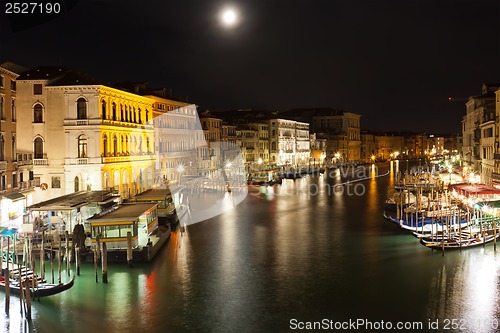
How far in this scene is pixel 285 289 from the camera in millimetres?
11039

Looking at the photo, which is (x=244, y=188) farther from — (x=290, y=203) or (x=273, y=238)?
(x=273, y=238)

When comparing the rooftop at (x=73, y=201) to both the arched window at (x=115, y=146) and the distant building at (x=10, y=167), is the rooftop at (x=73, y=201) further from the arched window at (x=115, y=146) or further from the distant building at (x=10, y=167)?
the arched window at (x=115, y=146)

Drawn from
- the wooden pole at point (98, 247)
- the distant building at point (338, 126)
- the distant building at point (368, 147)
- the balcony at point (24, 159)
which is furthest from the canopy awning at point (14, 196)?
the distant building at point (368, 147)

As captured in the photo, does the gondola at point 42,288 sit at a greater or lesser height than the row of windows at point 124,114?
lesser

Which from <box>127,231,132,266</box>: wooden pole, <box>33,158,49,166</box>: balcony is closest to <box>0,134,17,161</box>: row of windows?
<box>33,158,49,166</box>: balcony

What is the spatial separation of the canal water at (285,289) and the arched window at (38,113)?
7.51 metres

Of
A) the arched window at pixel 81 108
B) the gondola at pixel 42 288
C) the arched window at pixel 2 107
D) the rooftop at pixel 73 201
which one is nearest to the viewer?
the gondola at pixel 42 288

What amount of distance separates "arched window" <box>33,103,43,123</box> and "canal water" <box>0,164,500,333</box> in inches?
296

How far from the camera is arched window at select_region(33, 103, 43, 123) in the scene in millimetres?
19922

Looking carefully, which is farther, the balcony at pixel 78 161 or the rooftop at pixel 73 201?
the balcony at pixel 78 161

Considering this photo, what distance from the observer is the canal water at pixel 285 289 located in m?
9.30

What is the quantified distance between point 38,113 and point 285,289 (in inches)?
521

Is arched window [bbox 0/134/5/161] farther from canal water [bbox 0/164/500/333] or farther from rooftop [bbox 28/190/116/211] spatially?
canal water [bbox 0/164/500/333]

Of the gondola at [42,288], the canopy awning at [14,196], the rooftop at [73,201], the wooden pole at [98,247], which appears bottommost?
the gondola at [42,288]
